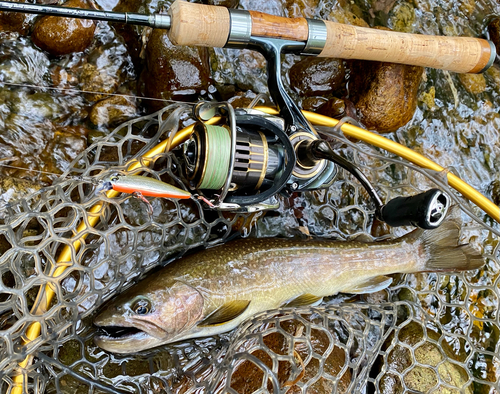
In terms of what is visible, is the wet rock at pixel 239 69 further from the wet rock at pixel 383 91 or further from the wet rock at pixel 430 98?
the wet rock at pixel 430 98

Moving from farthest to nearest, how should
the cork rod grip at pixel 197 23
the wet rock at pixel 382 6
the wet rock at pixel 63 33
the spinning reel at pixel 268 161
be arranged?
the wet rock at pixel 382 6 < the wet rock at pixel 63 33 < the cork rod grip at pixel 197 23 < the spinning reel at pixel 268 161

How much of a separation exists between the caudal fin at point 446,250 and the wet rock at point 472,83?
1.43 metres

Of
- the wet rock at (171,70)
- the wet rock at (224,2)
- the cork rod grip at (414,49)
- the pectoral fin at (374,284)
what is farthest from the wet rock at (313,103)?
the pectoral fin at (374,284)

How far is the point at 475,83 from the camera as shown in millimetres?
3365

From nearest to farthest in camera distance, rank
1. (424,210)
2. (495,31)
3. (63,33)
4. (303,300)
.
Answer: (424,210) < (303,300) < (63,33) < (495,31)

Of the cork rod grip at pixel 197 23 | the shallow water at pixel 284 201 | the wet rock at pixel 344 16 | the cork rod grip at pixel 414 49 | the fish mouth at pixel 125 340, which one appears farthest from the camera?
the wet rock at pixel 344 16

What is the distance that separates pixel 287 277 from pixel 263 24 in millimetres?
1361

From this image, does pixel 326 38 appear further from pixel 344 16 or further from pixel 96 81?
pixel 96 81

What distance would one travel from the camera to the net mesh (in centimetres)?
207

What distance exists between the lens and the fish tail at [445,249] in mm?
2471

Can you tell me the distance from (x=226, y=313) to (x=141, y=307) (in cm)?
45

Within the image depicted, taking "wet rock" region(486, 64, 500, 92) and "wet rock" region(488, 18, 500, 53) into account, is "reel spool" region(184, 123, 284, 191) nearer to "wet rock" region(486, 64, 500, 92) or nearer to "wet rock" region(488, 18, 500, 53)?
"wet rock" region(486, 64, 500, 92)

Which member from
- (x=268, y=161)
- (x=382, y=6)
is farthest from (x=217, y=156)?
A: (x=382, y=6)

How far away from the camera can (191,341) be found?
2.55 m
